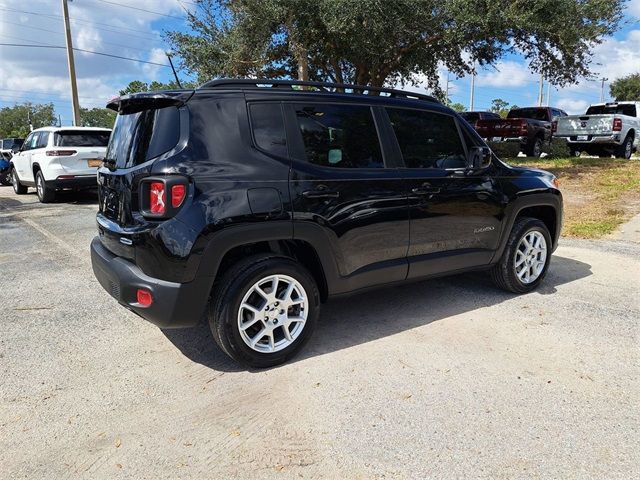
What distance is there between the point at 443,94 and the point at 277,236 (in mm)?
18387

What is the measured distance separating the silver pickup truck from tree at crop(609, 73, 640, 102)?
4800 centimetres

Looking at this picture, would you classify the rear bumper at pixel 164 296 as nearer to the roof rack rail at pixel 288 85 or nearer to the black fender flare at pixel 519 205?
the roof rack rail at pixel 288 85

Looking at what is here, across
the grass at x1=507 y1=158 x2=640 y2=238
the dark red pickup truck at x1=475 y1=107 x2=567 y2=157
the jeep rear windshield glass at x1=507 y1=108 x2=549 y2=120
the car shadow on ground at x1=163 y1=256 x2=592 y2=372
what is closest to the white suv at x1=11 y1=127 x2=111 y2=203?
the car shadow on ground at x1=163 y1=256 x2=592 y2=372

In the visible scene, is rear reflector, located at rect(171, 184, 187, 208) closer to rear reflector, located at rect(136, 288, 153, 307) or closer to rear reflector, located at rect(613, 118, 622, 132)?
rear reflector, located at rect(136, 288, 153, 307)

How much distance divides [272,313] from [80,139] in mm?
9341

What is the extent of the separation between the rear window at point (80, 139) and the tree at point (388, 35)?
486 cm

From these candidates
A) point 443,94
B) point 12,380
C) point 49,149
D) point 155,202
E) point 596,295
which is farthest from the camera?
point 443,94

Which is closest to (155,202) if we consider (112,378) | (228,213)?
(228,213)

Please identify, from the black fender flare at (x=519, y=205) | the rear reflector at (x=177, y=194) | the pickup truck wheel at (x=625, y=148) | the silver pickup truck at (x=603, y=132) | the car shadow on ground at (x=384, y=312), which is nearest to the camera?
the rear reflector at (x=177, y=194)

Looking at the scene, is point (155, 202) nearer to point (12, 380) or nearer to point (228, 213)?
point (228, 213)

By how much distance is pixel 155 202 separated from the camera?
3.05m

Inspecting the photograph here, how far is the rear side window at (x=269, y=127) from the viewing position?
10.9 ft

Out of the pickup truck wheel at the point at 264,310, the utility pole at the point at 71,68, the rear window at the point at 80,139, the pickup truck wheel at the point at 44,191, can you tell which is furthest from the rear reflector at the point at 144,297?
the utility pole at the point at 71,68

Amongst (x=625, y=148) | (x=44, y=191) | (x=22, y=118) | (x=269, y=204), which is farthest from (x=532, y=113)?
(x=22, y=118)
